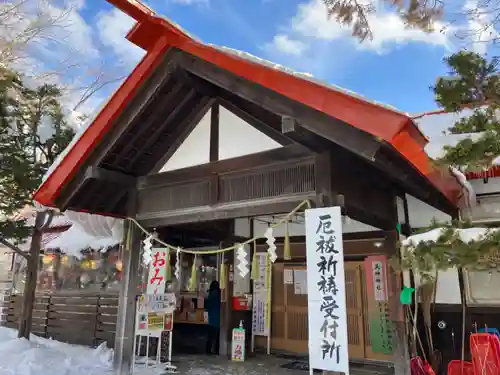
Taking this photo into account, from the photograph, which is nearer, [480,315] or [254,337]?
[480,315]

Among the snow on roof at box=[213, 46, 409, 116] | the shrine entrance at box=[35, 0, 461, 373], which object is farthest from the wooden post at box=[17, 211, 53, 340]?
the snow on roof at box=[213, 46, 409, 116]

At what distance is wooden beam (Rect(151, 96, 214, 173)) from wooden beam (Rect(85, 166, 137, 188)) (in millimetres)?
432

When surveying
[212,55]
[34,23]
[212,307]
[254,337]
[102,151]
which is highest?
[34,23]

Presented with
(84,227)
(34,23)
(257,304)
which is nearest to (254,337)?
(257,304)

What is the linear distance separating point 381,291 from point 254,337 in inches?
141

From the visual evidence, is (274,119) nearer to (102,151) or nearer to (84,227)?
(102,151)

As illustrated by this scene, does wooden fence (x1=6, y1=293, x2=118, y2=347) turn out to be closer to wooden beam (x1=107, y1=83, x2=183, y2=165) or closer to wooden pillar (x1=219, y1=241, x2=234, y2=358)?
wooden pillar (x1=219, y1=241, x2=234, y2=358)

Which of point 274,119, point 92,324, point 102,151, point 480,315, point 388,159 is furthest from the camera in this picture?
point 92,324

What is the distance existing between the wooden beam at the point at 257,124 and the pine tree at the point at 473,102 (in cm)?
215

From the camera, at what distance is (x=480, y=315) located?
718 cm

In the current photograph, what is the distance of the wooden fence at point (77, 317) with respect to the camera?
1145 cm

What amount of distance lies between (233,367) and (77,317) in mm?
6224

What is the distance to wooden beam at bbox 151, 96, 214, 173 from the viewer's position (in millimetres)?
6590

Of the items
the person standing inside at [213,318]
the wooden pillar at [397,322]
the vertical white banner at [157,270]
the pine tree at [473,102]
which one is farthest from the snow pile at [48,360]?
the pine tree at [473,102]
